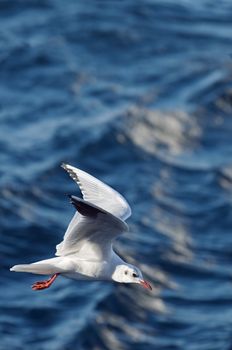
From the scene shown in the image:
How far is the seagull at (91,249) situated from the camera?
14.3 m

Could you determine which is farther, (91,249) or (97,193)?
(97,193)

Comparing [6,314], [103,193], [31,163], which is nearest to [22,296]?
[6,314]

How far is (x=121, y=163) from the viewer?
31344mm

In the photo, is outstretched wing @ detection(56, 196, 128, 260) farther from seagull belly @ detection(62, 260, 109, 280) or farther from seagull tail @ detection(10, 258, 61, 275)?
seagull tail @ detection(10, 258, 61, 275)

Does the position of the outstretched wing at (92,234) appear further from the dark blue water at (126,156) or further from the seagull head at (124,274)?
the dark blue water at (126,156)

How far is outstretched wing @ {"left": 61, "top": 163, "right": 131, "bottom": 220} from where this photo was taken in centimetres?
1489

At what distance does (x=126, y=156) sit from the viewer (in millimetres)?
31484

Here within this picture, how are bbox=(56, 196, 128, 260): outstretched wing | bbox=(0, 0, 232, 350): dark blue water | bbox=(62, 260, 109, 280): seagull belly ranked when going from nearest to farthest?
1. bbox=(56, 196, 128, 260): outstretched wing
2. bbox=(62, 260, 109, 280): seagull belly
3. bbox=(0, 0, 232, 350): dark blue water

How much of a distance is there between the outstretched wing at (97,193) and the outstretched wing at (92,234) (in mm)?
465

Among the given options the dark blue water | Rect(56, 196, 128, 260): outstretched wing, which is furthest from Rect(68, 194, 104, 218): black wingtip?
the dark blue water

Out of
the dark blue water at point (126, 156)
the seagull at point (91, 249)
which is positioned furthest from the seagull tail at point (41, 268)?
the dark blue water at point (126, 156)

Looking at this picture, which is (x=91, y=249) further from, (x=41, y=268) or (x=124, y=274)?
(x=41, y=268)

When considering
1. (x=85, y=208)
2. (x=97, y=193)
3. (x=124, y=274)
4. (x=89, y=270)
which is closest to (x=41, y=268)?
(x=89, y=270)

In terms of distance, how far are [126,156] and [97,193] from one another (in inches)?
647
